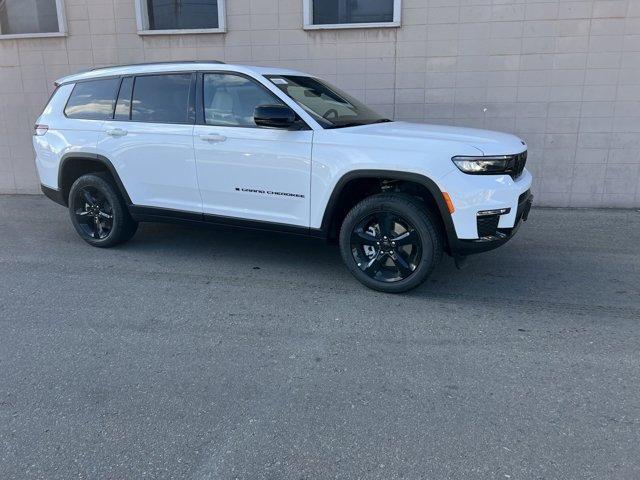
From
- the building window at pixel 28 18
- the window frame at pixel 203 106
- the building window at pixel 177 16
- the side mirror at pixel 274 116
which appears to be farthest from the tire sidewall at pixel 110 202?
the building window at pixel 28 18

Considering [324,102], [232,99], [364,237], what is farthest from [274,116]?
[364,237]

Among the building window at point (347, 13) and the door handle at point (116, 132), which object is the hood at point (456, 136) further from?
the building window at point (347, 13)

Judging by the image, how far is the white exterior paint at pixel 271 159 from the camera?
4.15 m

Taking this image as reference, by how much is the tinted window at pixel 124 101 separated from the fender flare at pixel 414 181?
239 centimetres

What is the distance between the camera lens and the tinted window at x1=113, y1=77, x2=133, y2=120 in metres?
5.43

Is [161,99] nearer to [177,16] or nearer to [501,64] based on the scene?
[177,16]

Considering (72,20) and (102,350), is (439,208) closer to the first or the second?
(102,350)

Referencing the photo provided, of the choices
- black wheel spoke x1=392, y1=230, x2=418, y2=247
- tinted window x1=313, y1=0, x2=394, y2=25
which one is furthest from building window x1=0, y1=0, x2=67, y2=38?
black wheel spoke x1=392, y1=230, x2=418, y2=247

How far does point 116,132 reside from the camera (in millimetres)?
5387

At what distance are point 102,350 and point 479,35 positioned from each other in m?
6.37

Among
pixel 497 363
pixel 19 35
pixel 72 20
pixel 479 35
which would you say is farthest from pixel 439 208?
pixel 19 35

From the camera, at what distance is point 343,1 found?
7902 millimetres

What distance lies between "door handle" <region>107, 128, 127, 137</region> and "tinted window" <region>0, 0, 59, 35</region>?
464cm

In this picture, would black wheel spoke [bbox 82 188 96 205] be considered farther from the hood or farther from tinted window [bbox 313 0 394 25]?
tinted window [bbox 313 0 394 25]
